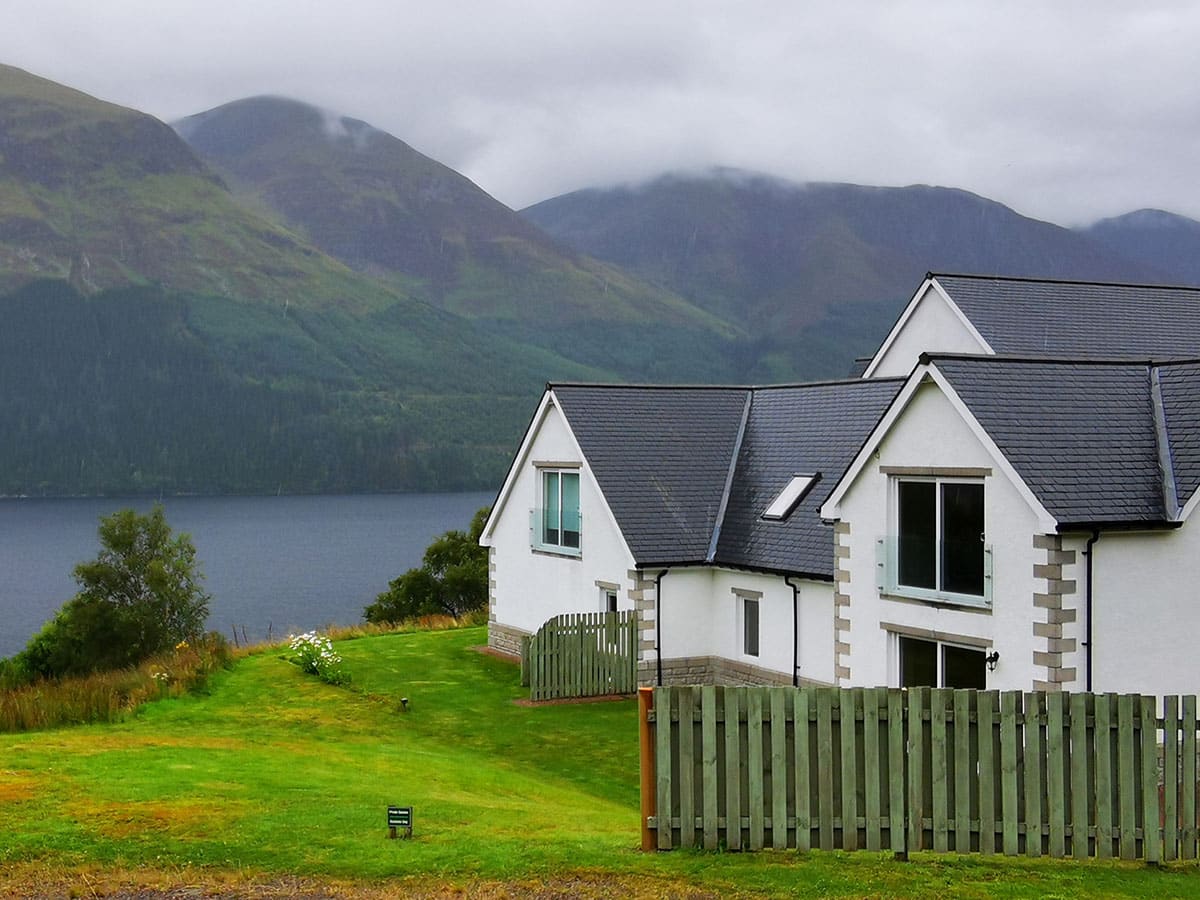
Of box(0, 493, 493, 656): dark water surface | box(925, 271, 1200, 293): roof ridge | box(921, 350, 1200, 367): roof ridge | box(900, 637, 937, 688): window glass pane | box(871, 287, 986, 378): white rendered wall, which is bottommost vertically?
box(0, 493, 493, 656): dark water surface

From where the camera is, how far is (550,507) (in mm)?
30234

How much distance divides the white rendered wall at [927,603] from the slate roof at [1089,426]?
462mm

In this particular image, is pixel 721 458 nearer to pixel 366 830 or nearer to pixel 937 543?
pixel 937 543

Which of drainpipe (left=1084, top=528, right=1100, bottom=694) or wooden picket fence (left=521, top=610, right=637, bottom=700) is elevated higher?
drainpipe (left=1084, top=528, right=1100, bottom=694)

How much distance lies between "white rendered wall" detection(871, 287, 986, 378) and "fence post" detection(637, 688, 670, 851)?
1737 centimetres

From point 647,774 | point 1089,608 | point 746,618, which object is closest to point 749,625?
point 746,618

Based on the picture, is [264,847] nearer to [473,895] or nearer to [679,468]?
[473,895]

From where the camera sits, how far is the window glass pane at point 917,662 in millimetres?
19953

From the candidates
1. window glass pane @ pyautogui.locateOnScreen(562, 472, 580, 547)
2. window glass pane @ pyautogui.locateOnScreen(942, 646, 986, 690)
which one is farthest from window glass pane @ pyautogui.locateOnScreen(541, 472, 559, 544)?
window glass pane @ pyautogui.locateOnScreen(942, 646, 986, 690)

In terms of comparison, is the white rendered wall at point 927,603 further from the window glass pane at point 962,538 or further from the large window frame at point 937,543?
the window glass pane at point 962,538

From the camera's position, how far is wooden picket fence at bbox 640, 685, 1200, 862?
11.4m

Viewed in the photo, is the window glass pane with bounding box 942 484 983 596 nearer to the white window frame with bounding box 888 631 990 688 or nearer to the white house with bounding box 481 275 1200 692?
the white house with bounding box 481 275 1200 692

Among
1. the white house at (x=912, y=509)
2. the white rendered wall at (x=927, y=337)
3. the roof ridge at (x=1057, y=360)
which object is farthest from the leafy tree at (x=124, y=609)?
the roof ridge at (x=1057, y=360)

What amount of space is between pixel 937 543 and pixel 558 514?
11960mm
